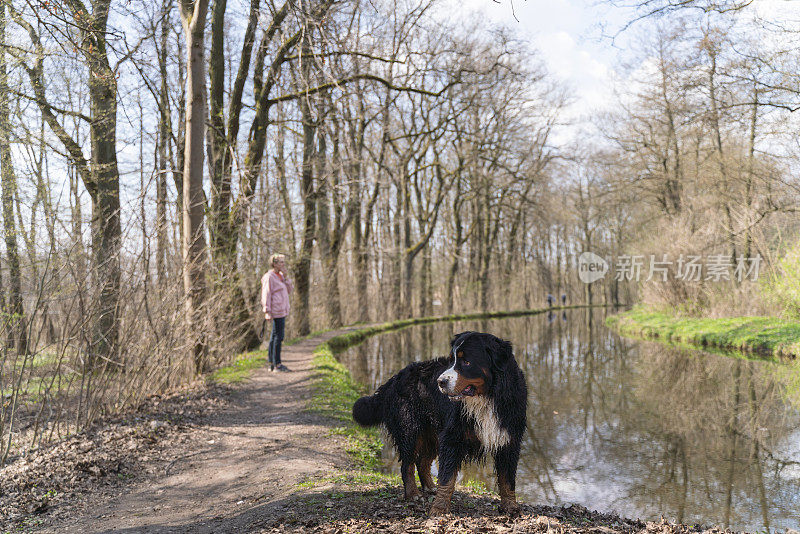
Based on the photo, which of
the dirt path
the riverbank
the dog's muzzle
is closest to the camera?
the dog's muzzle

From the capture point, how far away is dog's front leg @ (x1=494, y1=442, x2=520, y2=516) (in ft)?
12.4

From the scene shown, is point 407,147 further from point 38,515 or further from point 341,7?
point 38,515

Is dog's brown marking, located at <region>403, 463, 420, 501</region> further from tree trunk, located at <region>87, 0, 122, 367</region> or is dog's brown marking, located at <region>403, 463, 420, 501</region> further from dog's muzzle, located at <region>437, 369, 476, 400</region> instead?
tree trunk, located at <region>87, 0, 122, 367</region>

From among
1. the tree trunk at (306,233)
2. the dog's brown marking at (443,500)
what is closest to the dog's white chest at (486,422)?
the dog's brown marking at (443,500)

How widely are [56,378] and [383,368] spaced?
8930 mm

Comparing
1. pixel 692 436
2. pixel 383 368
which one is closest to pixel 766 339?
pixel 692 436

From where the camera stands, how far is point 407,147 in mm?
29297

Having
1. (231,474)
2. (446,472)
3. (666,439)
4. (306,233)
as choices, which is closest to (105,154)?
(306,233)

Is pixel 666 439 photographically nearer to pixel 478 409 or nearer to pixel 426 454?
pixel 426 454

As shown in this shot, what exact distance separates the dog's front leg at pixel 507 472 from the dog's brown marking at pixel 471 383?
0.47 metres

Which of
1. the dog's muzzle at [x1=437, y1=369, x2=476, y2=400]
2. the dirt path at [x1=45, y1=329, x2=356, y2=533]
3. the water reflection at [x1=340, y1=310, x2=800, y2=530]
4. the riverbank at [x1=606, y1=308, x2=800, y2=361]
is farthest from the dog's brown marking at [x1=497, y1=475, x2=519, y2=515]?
the riverbank at [x1=606, y1=308, x2=800, y2=361]

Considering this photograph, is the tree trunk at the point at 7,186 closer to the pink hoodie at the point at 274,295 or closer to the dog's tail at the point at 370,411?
the pink hoodie at the point at 274,295

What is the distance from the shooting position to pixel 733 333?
1645cm

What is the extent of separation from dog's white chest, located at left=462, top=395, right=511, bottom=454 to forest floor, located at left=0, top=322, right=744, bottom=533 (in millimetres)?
529
